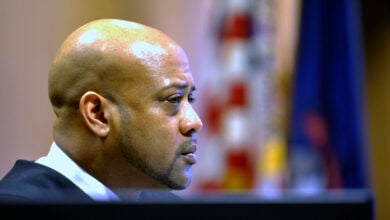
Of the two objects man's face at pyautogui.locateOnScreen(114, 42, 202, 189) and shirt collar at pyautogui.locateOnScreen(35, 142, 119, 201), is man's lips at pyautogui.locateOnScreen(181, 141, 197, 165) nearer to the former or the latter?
man's face at pyautogui.locateOnScreen(114, 42, 202, 189)

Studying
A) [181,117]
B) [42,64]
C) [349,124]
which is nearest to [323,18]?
[349,124]

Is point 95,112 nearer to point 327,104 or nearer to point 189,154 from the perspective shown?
point 189,154

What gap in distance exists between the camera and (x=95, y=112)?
174cm

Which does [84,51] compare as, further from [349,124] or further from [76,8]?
[349,124]

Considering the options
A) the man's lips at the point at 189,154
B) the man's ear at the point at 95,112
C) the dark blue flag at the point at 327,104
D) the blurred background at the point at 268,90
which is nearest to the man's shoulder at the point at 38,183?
the man's ear at the point at 95,112

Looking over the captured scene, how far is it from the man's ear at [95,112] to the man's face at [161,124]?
4 cm

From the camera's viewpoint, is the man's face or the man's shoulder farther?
the man's face

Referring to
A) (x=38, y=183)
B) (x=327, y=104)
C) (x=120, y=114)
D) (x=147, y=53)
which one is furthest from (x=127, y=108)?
(x=327, y=104)

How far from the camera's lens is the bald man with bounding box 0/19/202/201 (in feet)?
5.59

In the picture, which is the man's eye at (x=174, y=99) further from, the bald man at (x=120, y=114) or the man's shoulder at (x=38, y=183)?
the man's shoulder at (x=38, y=183)

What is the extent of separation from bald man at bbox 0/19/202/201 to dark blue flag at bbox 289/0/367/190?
7.28 ft

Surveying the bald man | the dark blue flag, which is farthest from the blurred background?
the bald man

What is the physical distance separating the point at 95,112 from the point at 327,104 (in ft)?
8.07
